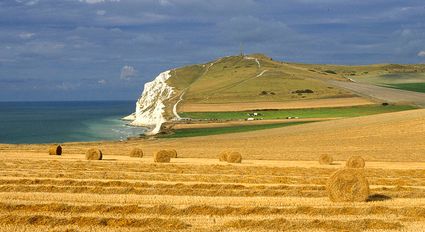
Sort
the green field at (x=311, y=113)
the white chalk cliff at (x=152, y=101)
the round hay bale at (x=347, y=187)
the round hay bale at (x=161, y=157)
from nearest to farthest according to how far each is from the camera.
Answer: the round hay bale at (x=347, y=187) < the round hay bale at (x=161, y=157) < the green field at (x=311, y=113) < the white chalk cliff at (x=152, y=101)

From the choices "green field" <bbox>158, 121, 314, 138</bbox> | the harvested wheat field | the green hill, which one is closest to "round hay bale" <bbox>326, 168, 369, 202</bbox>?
the harvested wheat field

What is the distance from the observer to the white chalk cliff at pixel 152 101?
12038 centimetres

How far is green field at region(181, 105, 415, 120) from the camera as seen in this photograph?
82.9 meters

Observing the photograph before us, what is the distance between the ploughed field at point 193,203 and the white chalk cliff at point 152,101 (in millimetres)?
90267

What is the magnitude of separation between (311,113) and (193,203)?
236ft

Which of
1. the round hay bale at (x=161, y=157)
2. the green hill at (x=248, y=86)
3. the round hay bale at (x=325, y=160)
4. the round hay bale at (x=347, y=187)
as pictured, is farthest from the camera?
the green hill at (x=248, y=86)

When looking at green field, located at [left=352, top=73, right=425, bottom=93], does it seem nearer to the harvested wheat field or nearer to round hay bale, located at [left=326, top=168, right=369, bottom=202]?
the harvested wheat field

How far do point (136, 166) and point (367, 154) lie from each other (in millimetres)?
17804

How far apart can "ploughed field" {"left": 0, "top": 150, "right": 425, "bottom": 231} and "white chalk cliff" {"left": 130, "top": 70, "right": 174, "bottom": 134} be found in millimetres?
90267

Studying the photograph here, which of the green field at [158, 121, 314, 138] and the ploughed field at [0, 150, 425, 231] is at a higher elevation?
the ploughed field at [0, 150, 425, 231]

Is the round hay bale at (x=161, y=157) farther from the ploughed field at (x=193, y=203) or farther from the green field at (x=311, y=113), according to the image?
the green field at (x=311, y=113)

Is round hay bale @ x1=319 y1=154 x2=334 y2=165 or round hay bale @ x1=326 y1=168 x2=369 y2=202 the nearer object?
round hay bale @ x1=326 y1=168 x2=369 y2=202

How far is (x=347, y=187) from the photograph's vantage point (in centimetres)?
1741

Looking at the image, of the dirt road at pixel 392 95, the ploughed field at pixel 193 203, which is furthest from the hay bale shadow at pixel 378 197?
the dirt road at pixel 392 95
